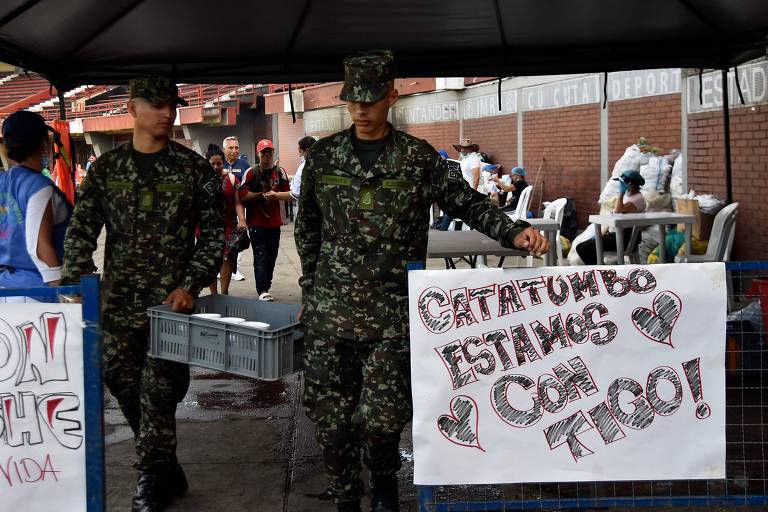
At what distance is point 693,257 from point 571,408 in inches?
218

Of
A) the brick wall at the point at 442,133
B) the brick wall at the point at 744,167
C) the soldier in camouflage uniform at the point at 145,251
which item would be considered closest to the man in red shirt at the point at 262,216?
the brick wall at the point at 744,167

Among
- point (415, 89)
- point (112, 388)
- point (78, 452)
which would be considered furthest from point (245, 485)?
point (415, 89)

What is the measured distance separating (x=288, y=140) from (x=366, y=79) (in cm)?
3190

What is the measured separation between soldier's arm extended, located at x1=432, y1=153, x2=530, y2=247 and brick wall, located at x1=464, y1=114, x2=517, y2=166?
46.8 ft

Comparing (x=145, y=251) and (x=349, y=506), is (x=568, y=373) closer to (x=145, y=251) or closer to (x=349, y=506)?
(x=349, y=506)

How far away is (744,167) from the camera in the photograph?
8938 millimetres

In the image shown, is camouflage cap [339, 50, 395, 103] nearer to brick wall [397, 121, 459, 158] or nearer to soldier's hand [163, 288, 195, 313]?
soldier's hand [163, 288, 195, 313]

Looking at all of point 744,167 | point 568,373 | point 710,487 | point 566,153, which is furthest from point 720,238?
point 566,153

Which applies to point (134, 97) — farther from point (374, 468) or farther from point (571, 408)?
point (571, 408)

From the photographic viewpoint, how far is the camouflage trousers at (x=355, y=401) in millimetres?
3590

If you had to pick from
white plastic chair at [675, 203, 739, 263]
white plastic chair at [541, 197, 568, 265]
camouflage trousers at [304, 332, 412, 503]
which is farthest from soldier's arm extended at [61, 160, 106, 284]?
white plastic chair at [541, 197, 568, 265]

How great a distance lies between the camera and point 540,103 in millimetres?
16453

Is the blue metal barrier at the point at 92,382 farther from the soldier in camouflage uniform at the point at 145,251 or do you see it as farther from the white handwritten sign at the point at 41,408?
the soldier in camouflage uniform at the point at 145,251

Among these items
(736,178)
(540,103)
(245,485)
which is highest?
(540,103)
